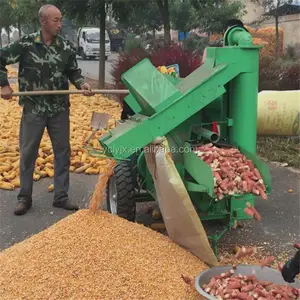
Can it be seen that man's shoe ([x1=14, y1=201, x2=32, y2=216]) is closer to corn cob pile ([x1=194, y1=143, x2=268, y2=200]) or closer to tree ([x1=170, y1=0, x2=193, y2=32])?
corn cob pile ([x1=194, y1=143, x2=268, y2=200])

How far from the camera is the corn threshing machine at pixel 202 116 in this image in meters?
3.53

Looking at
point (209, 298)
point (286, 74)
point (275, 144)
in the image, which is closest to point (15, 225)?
point (209, 298)

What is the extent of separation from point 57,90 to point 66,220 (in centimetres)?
168

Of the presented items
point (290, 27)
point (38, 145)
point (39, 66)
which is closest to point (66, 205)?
point (38, 145)

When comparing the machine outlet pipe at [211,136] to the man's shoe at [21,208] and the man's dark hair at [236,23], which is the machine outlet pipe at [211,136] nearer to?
the man's dark hair at [236,23]

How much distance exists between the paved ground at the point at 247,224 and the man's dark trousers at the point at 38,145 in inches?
9.3

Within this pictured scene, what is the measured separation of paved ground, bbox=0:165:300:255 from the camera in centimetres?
432

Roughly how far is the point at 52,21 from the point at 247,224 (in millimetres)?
2779

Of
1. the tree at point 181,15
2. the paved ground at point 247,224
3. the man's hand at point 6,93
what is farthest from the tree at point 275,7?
the man's hand at point 6,93

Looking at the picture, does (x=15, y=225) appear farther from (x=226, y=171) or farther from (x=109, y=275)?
(x=226, y=171)

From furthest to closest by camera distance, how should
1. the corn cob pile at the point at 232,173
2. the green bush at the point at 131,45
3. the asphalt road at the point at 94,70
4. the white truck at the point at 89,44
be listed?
the white truck at the point at 89,44
the asphalt road at the point at 94,70
the green bush at the point at 131,45
the corn cob pile at the point at 232,173

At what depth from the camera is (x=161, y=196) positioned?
3.48m

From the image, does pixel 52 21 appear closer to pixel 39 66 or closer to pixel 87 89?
pixel 39 66

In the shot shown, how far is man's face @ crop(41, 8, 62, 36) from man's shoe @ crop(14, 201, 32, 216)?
5.87 ft
